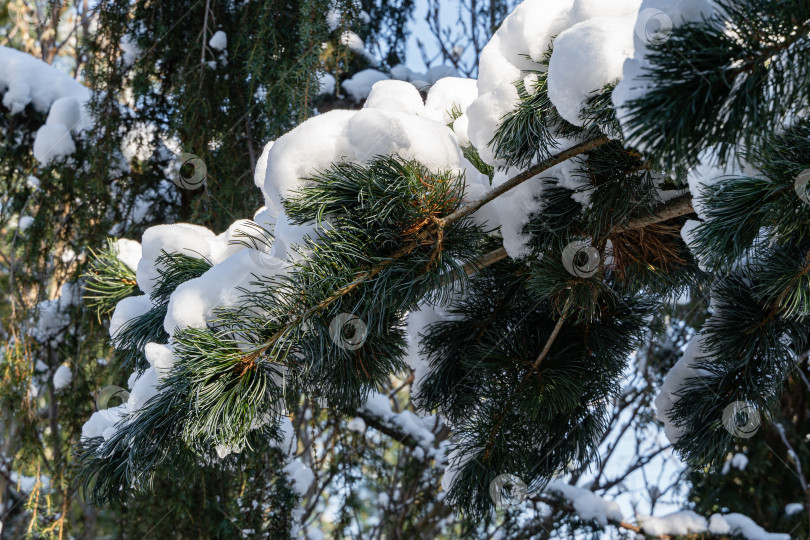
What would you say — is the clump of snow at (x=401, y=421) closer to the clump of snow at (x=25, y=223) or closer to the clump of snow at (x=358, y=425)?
the clump of snow at (x=358, y=425)

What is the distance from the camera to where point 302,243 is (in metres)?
0.90

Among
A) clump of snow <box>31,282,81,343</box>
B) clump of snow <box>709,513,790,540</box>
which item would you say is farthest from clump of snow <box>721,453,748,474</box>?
clump of snow <box>31,282,81,343</box>

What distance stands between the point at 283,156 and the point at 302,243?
0.12 meters

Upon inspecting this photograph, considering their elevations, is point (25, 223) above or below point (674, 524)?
above

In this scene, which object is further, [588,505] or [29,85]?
[588,505]

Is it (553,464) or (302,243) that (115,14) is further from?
(553,464)

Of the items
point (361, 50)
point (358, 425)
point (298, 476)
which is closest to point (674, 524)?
point (358, 425)

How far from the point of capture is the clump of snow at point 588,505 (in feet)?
9.21

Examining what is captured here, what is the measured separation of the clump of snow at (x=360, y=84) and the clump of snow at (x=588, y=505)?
68.6 inches

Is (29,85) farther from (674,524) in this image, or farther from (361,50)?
(674,524)

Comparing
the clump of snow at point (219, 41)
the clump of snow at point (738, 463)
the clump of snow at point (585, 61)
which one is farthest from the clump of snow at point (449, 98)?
the clump of snow at point (738, 463)

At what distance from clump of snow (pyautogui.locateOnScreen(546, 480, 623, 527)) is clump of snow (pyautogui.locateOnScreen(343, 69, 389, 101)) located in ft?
5.71

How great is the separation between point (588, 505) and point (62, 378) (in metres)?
2.09

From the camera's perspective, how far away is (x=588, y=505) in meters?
2.85
